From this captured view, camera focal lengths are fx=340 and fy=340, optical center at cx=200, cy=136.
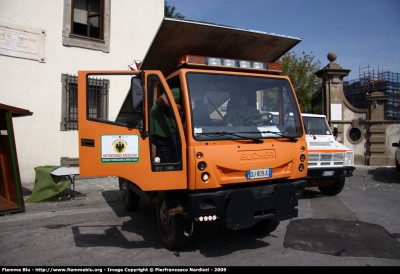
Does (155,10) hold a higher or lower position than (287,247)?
higher

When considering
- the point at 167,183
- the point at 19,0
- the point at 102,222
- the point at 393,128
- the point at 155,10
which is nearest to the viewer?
the point at 167,183

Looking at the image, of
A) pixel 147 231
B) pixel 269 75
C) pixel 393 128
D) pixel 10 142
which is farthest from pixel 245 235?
pixel 393 128

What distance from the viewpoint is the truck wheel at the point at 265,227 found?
4926 mm

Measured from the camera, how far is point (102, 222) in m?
5.94

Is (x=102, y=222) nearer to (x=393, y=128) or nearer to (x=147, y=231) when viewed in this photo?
(x=147, y=231)

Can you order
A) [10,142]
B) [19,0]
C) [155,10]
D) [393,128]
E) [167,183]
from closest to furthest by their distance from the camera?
[167,183], [10,142], [19,0], [155,10], [393,128]

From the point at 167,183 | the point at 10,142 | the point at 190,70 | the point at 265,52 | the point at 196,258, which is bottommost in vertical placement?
the point at 196,258

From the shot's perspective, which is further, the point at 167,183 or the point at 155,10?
the point at 155,10

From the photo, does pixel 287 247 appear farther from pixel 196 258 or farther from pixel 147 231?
pixel 147 231

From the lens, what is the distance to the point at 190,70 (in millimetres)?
4168

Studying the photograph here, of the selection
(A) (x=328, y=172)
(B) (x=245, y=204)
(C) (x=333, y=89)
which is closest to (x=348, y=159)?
(A) (x=328, y=172)

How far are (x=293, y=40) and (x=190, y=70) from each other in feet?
6.21

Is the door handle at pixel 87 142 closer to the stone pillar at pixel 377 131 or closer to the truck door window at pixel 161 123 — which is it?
the truck door window at pixel 161 123

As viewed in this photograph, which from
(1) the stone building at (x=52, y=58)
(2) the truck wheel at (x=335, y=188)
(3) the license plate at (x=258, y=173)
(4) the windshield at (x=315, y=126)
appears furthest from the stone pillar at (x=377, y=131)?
(3) the license plate at (x=258, y=173)
